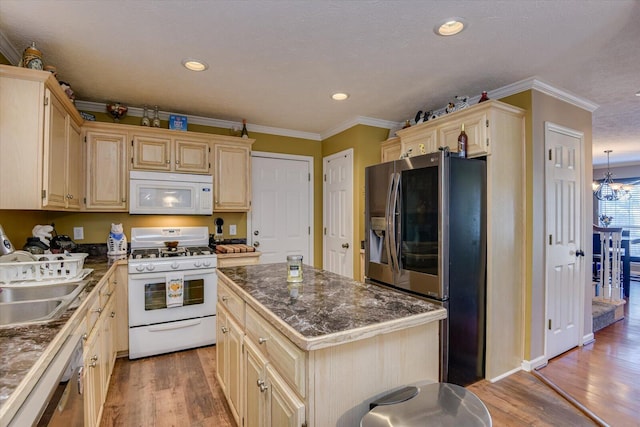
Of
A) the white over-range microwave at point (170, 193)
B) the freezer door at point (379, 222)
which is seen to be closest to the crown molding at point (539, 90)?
the freezer door at point (379, 222)

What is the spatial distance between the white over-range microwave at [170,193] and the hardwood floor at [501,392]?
1.42 meters

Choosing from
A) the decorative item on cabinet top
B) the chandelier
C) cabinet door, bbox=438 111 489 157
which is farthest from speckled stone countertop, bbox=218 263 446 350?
the chandelier

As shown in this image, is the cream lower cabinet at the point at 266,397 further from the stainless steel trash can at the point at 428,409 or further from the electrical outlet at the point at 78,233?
the electrical outlet at the point at 78,233

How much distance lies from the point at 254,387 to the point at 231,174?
8.48ft

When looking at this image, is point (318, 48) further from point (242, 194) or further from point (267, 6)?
point (242, 194)

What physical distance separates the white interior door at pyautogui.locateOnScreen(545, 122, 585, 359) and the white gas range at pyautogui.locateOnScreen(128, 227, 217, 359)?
3.10 metres

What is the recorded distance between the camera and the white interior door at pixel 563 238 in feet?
8.94

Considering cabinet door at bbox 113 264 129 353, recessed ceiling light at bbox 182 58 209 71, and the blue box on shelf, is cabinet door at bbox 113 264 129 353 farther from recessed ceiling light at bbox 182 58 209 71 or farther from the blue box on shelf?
recessed ceiling light at bbox 182 58 209 71

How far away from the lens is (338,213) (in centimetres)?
404

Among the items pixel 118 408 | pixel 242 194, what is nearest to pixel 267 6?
pixel 242 194

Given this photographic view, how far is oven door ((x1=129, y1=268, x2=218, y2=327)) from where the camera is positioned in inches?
110

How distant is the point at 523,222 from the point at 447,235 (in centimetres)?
85

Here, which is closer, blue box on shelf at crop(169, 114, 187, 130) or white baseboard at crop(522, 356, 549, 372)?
white baseboard at crop(522, 356, 549, 372)

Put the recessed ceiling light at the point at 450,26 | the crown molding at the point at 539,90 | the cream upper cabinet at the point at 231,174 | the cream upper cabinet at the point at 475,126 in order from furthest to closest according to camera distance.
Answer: the cream upper cabinet at the point at 231,174 → the crown molding at the point at 539,90 → the cream upper cabinet at the point at 475,126 → the recessed ceiling light at the point at 450,26
